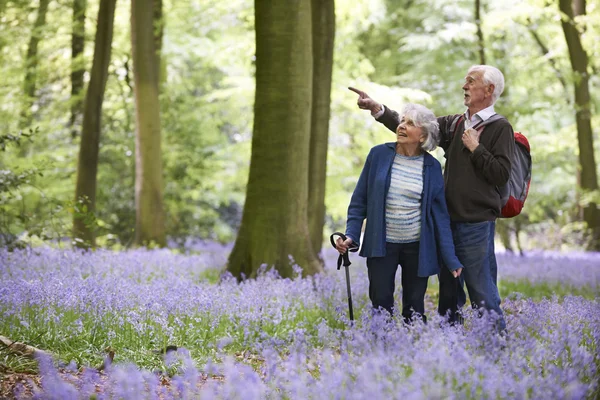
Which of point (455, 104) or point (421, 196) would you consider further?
point (455, 104)

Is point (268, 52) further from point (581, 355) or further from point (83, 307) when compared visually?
point (581, 355)

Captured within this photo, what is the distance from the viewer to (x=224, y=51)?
17328mm

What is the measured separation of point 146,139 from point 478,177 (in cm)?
913

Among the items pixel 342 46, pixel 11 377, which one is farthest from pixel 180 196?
pixel 11 377

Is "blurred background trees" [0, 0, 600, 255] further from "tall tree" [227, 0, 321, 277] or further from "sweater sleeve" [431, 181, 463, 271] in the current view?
"sweater sleeve" [431, 181, 463, 271]

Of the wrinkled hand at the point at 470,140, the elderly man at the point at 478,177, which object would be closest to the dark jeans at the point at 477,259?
the elderly man at the point at 478,177

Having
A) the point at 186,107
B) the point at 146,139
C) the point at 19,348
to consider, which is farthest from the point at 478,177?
the point at 186,107

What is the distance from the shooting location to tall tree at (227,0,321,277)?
8086 millimetres

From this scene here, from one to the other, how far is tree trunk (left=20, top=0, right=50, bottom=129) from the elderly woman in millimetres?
→ 12728

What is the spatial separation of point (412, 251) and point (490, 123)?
1110 mm

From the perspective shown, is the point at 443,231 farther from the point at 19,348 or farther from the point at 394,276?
the point at 19,348

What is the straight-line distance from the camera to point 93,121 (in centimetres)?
1229

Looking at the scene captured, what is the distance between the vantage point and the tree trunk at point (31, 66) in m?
16.6

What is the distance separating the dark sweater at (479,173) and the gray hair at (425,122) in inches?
8.0
